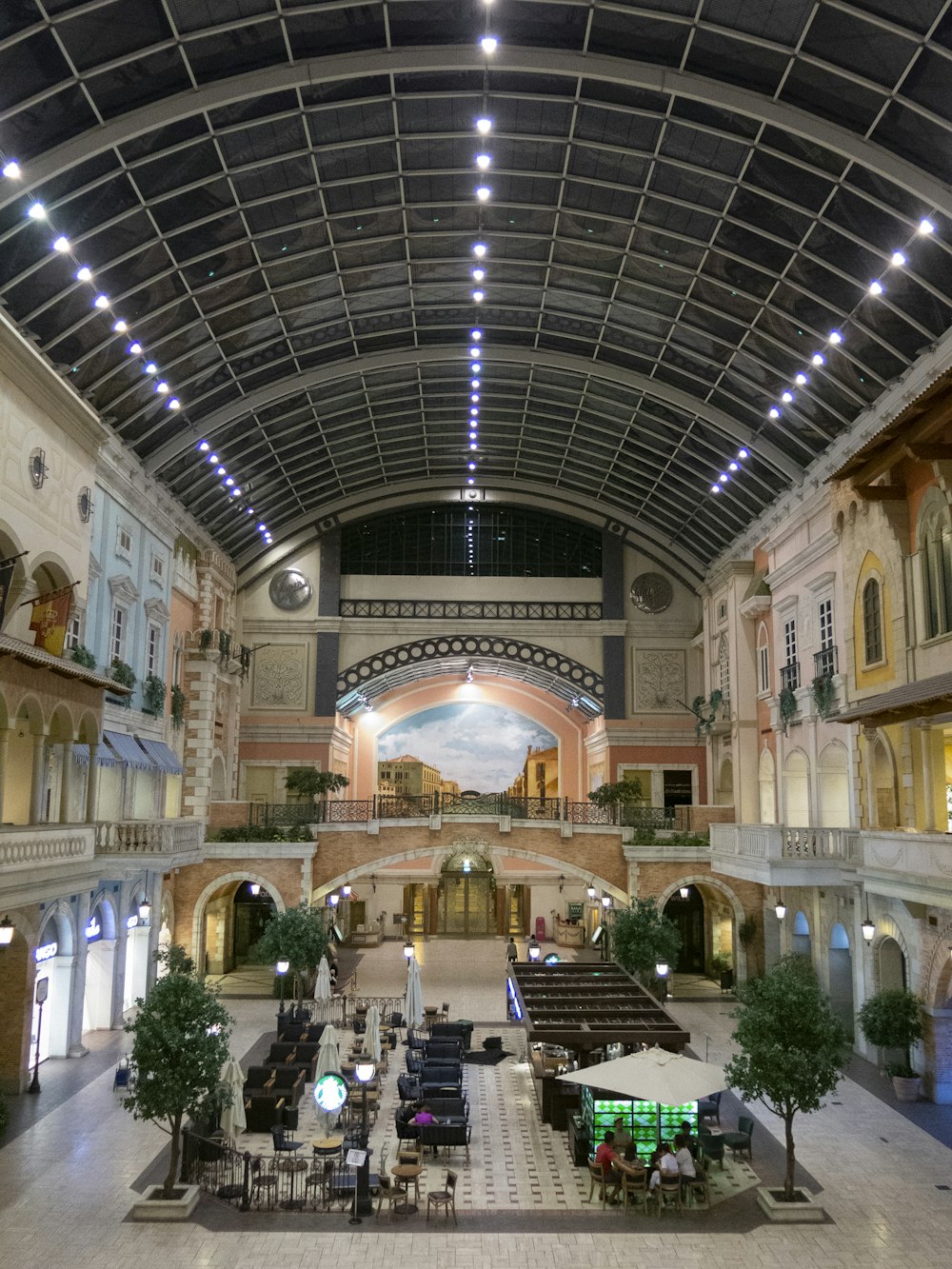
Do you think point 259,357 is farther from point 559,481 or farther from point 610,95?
point 559,481

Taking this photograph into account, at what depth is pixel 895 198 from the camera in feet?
64.2

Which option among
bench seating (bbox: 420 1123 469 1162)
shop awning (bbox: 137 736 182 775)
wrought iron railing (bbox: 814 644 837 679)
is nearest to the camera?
bench seating (bbox: 420 1123 469 1162)

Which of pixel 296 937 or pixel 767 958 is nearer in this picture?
pixel 296 937

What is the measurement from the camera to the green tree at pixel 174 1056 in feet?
51.7

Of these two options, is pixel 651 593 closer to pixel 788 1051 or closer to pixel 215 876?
pixel 215 876

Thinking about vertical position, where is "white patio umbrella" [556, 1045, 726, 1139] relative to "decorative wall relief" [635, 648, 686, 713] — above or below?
below

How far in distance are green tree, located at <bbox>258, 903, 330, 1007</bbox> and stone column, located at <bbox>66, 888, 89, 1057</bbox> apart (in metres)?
5.76

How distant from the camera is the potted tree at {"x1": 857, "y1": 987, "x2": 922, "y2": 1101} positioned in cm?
2162

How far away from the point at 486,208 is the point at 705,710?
22163 mm

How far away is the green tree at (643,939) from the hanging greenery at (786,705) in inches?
270

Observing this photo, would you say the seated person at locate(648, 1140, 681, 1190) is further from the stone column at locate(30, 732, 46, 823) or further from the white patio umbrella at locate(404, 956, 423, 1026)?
the stone column at locate(30, 732, 46, 823)

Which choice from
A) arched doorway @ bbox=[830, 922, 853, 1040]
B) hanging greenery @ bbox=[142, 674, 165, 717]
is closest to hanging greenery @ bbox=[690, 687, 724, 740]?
arched doorway @ bbox=[830, 922, 853, 1040]

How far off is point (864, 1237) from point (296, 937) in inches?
725

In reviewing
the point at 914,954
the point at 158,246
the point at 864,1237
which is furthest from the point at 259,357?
the point at 864,1237
